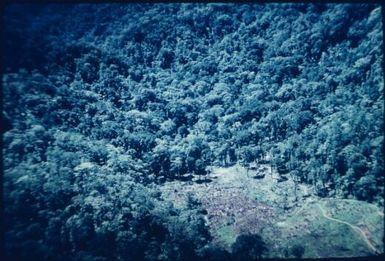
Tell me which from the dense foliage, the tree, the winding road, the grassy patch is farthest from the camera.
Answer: the grassy patch

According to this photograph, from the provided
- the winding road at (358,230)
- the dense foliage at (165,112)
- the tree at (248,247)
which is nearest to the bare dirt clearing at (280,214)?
the winding road at (358,230)

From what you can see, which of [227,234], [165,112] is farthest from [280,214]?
[165,112]

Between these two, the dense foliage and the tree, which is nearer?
the tree

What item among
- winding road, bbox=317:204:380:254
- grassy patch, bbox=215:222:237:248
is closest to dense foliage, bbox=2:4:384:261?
grassy patch, bbox=215:222:237:248

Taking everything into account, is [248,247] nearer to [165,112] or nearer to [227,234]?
[227,234]

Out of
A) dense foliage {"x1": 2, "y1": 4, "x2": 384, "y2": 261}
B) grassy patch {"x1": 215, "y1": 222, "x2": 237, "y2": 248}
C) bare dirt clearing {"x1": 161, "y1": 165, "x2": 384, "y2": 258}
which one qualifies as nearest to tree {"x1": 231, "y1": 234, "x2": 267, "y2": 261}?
dense foliage {"x1": 2, "y1": 4, "x2": 384, "y2": 261}

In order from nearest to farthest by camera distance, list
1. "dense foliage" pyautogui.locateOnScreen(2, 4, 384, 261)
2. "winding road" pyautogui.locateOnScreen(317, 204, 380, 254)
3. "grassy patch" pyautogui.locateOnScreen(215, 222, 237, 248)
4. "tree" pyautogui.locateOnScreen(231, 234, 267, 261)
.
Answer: "winding road" pyautogui.locateOnScreen(317, 204, 380, 254) → "tree" pyautogui.locateOnScreen(231, 234, 267, 261) → "dense foliage" pyautogui.locateOnScreen(2, 4, 384, 261) → "grassy patch" pyautogui.locateOnScreen(215, 222, 237, 248)

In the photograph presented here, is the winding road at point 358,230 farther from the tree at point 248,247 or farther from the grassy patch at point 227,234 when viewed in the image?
the grassy patch at point 227,234

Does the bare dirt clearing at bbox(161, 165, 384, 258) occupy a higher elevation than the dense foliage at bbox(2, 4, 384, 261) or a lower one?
lower

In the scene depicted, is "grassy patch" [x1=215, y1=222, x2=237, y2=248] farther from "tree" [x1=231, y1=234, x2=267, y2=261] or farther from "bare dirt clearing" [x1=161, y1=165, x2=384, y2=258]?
"tree" [x1=231, y1=234, x2=267, y2=261]
